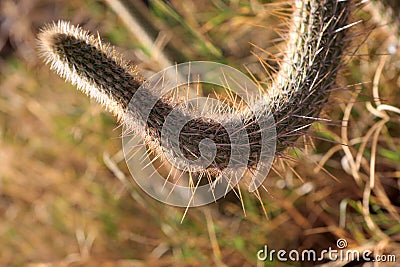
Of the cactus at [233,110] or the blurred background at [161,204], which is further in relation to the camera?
the blurred background at [161,204]

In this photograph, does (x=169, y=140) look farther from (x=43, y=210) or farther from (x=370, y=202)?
(x=43, y=210)

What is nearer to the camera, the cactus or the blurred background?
the cactus

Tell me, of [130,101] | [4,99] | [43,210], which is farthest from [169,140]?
[4,99]

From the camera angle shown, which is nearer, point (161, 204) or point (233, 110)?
point (233, 110)
